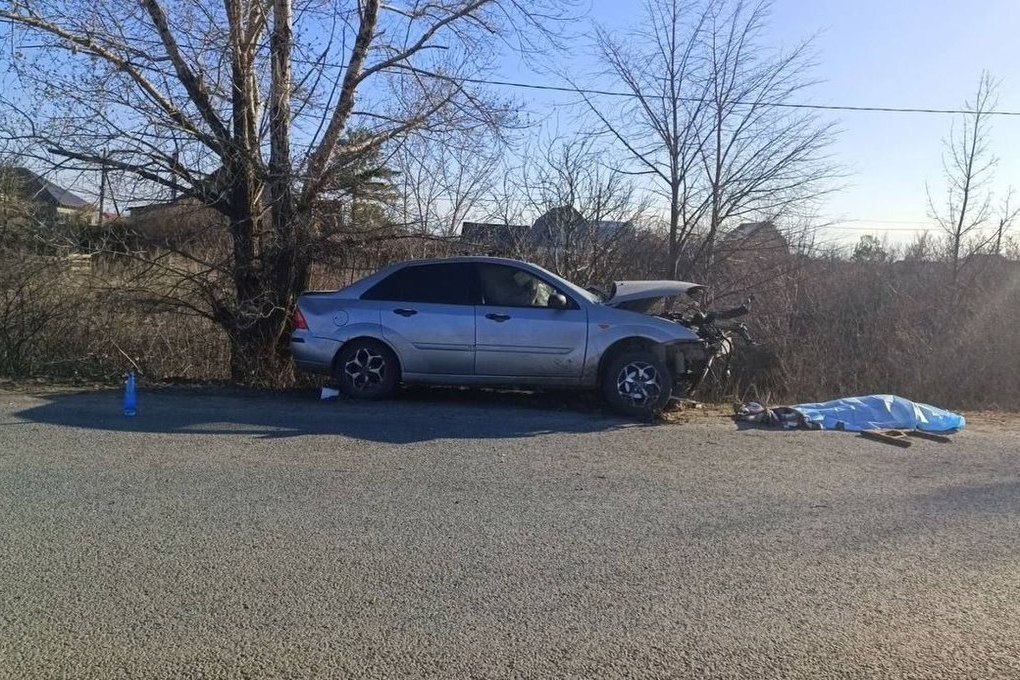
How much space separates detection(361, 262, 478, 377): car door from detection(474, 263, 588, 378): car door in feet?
0.51

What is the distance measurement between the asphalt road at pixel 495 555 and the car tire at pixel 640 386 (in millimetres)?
1082

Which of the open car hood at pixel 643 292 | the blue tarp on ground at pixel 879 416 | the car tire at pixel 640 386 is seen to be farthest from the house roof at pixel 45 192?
the blue tarp on ground at pixel 879 416

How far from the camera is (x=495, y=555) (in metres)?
5.18

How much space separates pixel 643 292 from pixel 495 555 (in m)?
5.44

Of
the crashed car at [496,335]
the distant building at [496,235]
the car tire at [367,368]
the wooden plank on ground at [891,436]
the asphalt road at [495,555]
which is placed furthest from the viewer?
the distant building at [496,235]

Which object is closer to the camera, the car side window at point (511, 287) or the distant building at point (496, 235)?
the car side window at point (511, 287)

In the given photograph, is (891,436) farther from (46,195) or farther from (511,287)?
(46,195)

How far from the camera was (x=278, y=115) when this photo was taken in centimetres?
1183

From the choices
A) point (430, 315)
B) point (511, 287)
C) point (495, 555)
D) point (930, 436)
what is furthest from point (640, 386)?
point (495, 555)

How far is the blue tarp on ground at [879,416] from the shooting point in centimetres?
956

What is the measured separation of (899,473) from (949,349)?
292 inches

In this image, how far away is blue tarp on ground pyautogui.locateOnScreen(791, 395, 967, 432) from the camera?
9.56 metres

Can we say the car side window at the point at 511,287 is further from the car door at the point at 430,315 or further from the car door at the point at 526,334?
the car door at the point at 430,315

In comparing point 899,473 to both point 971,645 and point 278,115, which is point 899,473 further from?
point 278,115
